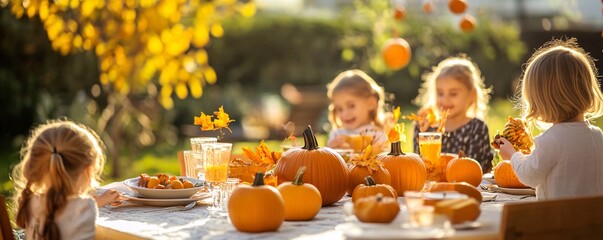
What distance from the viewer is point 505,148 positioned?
137 inches

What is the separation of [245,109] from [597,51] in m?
4.67

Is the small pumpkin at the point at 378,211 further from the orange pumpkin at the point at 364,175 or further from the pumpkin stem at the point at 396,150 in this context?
the pumpkin stem at the point at 396,150

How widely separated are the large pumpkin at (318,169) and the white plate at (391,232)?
2.43 feet

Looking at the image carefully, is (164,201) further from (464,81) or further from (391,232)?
(464,81)

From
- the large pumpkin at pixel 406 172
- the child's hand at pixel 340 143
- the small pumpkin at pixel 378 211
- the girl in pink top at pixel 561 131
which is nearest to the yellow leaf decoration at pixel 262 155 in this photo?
the large pumpkin at pixel 406 172

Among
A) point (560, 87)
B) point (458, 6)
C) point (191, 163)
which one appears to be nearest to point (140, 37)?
point (458, 6)

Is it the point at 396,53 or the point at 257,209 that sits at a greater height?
the point at 396,53

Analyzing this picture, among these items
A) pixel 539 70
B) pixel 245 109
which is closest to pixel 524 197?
pixel 539 70

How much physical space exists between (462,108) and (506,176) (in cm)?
186

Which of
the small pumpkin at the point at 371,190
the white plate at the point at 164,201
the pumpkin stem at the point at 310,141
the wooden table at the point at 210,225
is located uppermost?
the pumpkin stem at the point at 310,141

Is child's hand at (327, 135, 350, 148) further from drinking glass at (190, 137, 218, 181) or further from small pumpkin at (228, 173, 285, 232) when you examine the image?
small pumpkin at (228, 173, 285, 232)

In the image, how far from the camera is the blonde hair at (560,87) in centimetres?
339

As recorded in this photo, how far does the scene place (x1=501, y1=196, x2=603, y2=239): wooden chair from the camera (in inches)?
98.2

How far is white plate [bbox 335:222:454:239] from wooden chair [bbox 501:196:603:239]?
172 mm
